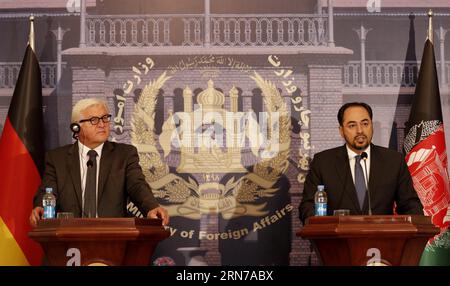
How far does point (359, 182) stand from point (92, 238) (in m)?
1.73

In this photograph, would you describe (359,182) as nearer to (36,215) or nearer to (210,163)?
(210,163)

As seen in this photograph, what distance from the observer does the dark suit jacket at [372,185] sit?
5.06m

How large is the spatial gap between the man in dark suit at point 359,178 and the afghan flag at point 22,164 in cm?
211

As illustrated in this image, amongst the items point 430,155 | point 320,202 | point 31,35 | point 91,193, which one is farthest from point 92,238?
point 430,155

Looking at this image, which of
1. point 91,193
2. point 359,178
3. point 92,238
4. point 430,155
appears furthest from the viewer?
point 430,155

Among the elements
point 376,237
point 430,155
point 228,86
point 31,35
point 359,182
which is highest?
point 31,35

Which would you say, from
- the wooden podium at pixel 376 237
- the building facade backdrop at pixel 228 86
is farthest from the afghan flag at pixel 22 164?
the wooden podium at pixel 376 237

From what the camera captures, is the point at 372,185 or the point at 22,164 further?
the point at 22,164

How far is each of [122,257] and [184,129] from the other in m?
2.06

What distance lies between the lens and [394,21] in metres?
6.45

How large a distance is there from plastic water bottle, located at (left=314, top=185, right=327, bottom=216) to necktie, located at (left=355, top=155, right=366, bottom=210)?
26 cm

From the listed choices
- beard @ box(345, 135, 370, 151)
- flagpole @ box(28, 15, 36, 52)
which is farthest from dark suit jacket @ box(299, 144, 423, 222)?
flagpole @ box(28, 15, 36, 52)

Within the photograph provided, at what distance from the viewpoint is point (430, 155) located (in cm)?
617

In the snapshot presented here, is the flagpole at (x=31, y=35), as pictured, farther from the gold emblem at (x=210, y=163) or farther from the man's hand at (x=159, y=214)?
the man's hand at (x=159, y=214)
